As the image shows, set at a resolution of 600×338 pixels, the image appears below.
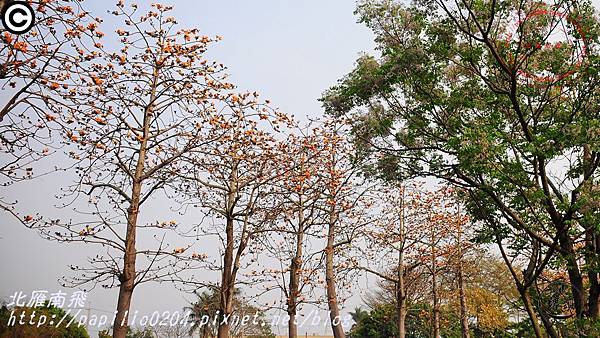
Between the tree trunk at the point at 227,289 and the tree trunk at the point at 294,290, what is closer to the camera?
the tree trunk at the point at 227,289

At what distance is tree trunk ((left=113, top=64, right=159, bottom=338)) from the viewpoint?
4836 mm

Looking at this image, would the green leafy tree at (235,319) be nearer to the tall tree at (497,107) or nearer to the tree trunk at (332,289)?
the tree trunk at (332,289)

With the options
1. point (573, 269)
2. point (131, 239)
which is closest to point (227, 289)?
point (131, 239)

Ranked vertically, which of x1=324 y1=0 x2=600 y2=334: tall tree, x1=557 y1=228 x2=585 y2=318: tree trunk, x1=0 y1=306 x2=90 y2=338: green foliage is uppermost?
x1=324 y1=0 x2=600 y2=334: tall tree

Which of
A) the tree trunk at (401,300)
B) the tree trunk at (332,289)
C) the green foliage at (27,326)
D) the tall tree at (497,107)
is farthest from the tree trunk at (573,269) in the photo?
the green foliage at (27,326)

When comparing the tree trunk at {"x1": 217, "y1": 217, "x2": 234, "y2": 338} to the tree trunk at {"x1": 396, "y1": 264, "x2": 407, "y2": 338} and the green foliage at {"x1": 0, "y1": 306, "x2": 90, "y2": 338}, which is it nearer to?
the green foliage at {"x1": 0, "y1": 306, "x2": 90, "y2": 338}

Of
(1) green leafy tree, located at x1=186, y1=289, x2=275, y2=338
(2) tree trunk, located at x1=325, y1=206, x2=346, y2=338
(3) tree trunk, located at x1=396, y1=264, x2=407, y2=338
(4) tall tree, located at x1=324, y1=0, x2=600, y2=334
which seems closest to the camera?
(4) tall tree, located at x1=324, y1=0, x2=600, y2=334

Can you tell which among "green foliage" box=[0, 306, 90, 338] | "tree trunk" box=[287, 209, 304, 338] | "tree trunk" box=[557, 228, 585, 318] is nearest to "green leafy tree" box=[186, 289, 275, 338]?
"tree trunk" box=[287, 209, 304, 338]

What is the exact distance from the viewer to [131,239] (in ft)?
16.6

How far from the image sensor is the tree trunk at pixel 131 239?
484 centimetres

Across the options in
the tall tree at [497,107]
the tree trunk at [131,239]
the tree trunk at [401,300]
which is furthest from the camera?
the tree trunk at [401,300]

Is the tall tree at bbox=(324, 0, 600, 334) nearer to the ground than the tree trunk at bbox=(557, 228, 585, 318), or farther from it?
farther from it

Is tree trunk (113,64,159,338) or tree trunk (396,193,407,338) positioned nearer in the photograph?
tree trunk (113,64,159,338)

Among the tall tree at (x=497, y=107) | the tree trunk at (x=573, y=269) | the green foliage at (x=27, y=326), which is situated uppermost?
the tall tree at (x=497, y=107)
